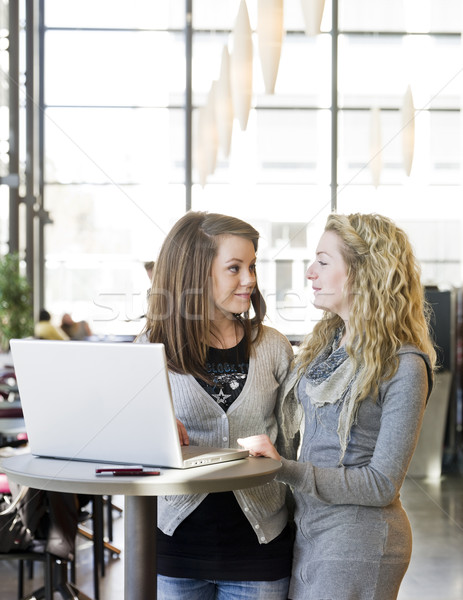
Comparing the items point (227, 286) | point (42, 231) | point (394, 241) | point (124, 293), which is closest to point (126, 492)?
point (227, 286)

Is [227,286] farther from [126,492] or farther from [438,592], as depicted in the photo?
[438,592]

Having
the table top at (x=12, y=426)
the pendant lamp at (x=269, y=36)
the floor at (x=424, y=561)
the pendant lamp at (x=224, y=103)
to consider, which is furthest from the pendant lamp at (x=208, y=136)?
the table top at (x=12, y=426)

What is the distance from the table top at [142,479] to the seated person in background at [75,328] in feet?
25.5

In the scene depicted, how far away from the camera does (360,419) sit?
67.8 inches

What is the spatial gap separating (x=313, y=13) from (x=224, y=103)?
1.91 meters

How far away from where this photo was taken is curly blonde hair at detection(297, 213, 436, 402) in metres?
1.72

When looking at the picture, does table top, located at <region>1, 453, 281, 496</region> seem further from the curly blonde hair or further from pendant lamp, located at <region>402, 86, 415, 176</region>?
pendant lamp, located at <region>402, 86, 415, 176</region>

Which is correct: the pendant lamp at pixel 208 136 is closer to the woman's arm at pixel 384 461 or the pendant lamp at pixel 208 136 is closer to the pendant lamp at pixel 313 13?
the pendant lamp at pixel 313 13

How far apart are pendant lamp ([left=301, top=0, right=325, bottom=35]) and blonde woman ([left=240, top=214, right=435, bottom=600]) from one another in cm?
298

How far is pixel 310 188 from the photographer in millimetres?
9742

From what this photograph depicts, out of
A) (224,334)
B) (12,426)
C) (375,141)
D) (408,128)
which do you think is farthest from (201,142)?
(224,334)

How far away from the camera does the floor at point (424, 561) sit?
369 centimetres

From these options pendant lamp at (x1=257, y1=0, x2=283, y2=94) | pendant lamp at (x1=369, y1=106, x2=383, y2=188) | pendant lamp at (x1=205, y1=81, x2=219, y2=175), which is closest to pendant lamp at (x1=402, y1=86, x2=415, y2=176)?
pendant lamp at (x1=369, y1=106, x2=383, y2=188)

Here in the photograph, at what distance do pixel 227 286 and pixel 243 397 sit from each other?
0.90 feet
